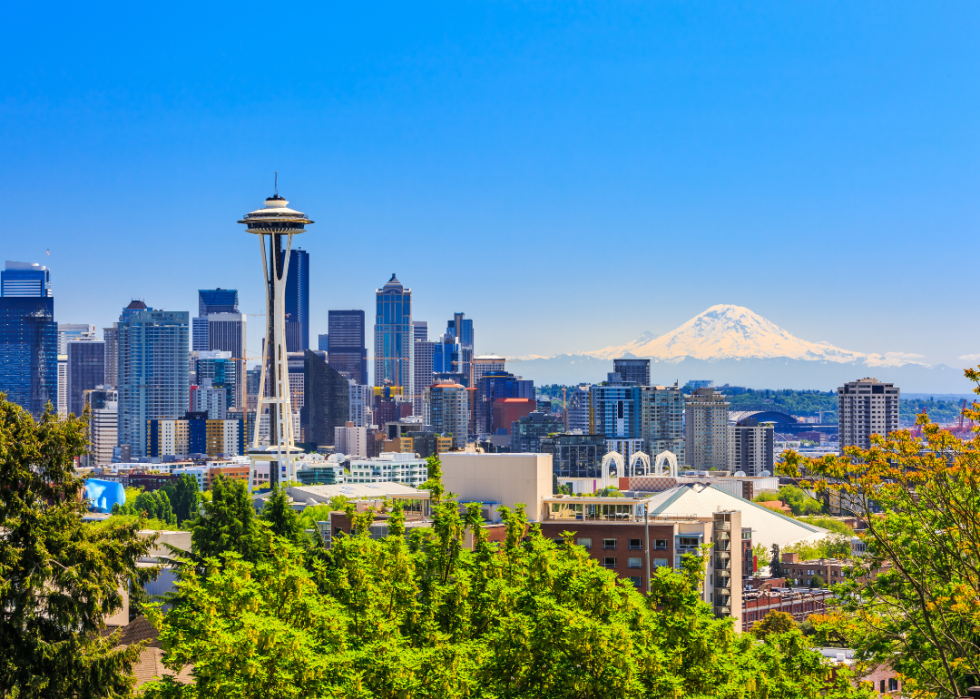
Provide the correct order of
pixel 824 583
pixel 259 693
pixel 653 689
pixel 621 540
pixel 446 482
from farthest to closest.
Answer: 1. pixel 824 583
2. pixel 446 482
3. pixel 621 540
4. pixel 653 689
5. pixel 259 693

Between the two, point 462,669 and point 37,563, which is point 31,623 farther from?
point 462,669

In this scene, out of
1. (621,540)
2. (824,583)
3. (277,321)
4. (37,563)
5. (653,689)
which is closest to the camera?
(653,689)

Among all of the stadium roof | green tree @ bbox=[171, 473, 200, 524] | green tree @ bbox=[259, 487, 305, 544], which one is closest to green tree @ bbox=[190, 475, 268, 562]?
green tree @ bbox=[259, 487, 305, 544]

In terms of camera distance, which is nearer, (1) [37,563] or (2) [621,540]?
(1) [37,563]

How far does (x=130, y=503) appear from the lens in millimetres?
157250

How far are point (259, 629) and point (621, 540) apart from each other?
42.4 metres

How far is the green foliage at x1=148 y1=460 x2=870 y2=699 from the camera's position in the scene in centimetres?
2203

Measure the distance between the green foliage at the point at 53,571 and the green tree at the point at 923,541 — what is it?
15.1 metres

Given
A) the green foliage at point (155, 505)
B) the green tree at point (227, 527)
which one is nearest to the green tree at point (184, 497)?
the green foliage at point (155, 505)

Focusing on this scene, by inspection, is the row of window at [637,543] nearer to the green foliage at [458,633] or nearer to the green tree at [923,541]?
the green foliage at [458,633]

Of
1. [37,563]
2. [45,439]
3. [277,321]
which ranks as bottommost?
[37,563]

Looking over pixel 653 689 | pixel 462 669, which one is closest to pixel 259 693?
pixel 462 669

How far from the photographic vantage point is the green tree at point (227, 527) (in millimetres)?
57594

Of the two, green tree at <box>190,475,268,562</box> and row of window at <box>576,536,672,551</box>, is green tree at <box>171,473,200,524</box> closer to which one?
green tree at <box>190,475,268,562</box>
